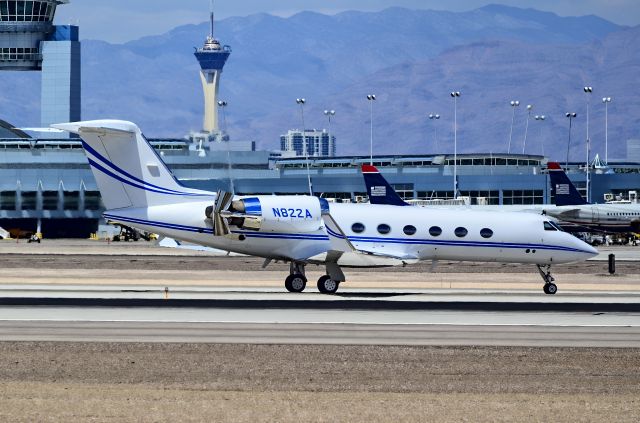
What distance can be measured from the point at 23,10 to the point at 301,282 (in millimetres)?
155572

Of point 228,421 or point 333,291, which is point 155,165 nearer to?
point 333,291

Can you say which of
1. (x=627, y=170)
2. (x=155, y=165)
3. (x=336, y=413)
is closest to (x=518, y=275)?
(x=155, y=165)

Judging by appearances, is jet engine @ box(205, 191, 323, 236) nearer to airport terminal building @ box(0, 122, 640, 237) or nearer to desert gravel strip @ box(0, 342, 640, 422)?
desert gravel strip @ box(0, 342, 640, 422)

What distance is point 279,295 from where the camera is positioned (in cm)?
4681

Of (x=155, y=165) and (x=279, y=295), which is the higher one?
(x=155, y=165)

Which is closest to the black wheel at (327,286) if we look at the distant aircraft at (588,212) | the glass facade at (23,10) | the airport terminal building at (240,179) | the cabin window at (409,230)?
the cabin window at (409,230)

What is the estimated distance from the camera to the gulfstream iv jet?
46656 millimetres

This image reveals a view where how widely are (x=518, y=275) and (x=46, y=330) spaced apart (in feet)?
110

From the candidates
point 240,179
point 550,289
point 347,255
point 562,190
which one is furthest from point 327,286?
point 240,179

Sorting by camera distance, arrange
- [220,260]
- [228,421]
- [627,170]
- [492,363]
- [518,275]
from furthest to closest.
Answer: [627,170], [220,260], [518,275], [492,363], [228,421]

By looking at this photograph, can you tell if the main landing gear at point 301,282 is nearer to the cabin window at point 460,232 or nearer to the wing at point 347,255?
the wing at point 347,255

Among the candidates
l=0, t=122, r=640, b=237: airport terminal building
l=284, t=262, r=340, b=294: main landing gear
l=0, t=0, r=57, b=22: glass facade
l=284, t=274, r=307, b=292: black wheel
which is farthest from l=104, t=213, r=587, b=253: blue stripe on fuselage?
l=0, t=0, r=57, b=22: glass facade

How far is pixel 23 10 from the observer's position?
636 feet

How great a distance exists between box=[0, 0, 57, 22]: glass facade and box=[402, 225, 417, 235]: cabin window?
15432 cm
